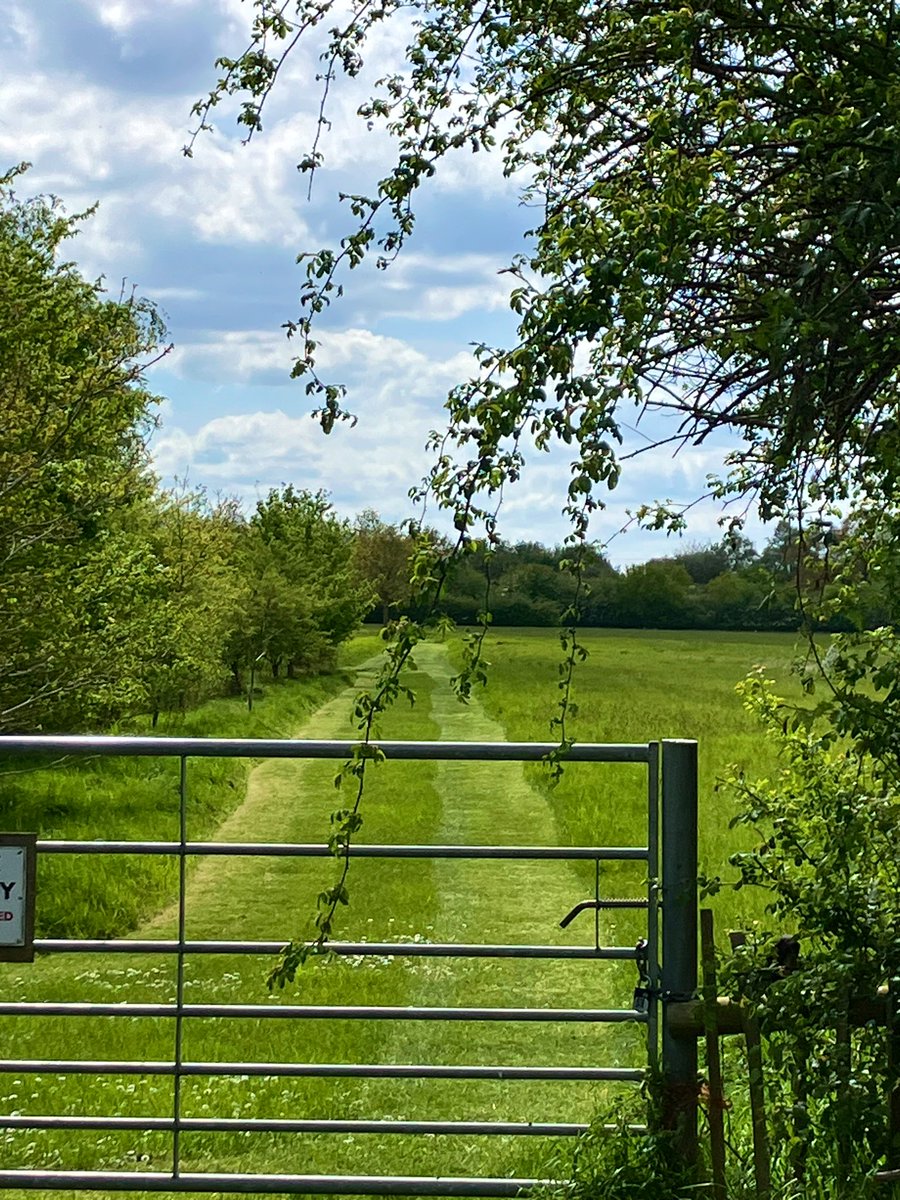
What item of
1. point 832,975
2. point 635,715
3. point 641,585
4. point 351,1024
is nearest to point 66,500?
point 351,1024

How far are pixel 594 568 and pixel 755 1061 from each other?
1280 mm

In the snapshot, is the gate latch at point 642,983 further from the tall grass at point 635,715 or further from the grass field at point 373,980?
the grass field at point 373,980

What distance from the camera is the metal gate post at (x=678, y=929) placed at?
11.1ft

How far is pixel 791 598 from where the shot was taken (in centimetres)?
310

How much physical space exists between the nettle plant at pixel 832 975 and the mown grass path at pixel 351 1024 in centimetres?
115

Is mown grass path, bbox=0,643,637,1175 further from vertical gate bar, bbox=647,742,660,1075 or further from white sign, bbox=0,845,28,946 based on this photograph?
white sign, bbox=0,845,28,946

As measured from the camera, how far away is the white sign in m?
3.56

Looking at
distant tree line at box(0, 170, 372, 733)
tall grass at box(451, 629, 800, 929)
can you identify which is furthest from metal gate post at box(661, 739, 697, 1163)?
distant tree line at box(0, 170, 372, 733)

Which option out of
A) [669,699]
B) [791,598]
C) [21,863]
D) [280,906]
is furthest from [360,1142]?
[669,699]

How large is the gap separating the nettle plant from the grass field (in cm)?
49

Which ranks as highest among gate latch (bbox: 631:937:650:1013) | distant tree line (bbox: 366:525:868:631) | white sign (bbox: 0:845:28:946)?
distant tree line (bbox: 366:525:868:631)

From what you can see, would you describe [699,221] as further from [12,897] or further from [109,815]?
[109,815]

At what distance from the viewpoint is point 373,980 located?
28.1 feet

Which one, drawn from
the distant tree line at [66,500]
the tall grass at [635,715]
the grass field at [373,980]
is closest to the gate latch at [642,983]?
the tall grass at [635,715]
